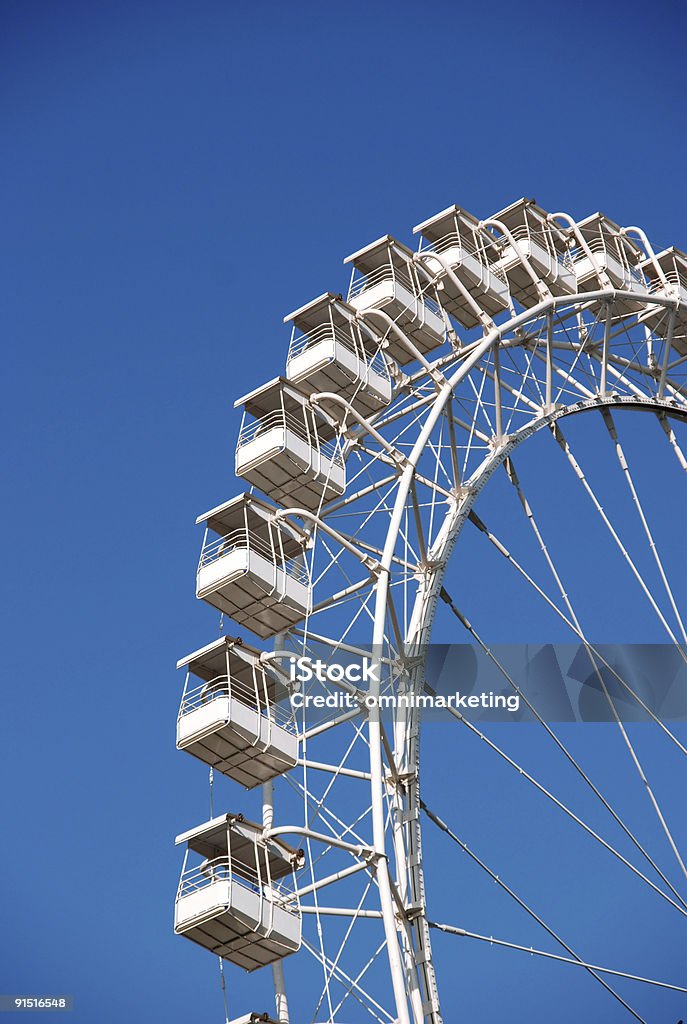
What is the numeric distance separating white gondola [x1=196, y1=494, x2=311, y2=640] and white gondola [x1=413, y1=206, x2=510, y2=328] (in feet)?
24.5

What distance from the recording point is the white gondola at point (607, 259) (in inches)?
1522

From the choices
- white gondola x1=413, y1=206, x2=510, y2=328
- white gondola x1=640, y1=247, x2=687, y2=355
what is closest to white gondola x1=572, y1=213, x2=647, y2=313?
white gondola x1=640, y1=247, x2=687, y2=355

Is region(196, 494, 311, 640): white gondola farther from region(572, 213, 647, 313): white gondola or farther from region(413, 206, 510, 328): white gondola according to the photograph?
region(572, 213, 647, 313): white gondola

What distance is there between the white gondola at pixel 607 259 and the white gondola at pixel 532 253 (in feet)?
2.01

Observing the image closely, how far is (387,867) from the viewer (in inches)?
1036

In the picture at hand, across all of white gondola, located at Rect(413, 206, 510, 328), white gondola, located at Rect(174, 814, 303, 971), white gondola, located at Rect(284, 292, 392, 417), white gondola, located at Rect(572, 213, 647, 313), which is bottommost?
white gondola, located at Rect(174, 814, 303, 971)

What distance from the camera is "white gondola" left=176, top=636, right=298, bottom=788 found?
2847 cm

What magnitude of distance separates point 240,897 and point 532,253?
54.3ft

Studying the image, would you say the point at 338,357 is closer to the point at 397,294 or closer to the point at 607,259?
the point at 397,294

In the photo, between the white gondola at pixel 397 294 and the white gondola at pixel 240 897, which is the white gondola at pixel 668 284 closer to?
the white gondola at pixel 397 294

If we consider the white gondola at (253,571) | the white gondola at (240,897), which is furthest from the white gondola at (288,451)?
the white gondola at (240,897)

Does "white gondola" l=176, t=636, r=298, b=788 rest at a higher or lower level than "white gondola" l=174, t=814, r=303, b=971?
higher

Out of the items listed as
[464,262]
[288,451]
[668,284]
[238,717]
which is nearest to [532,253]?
[464,262]

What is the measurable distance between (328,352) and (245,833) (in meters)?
10.1
